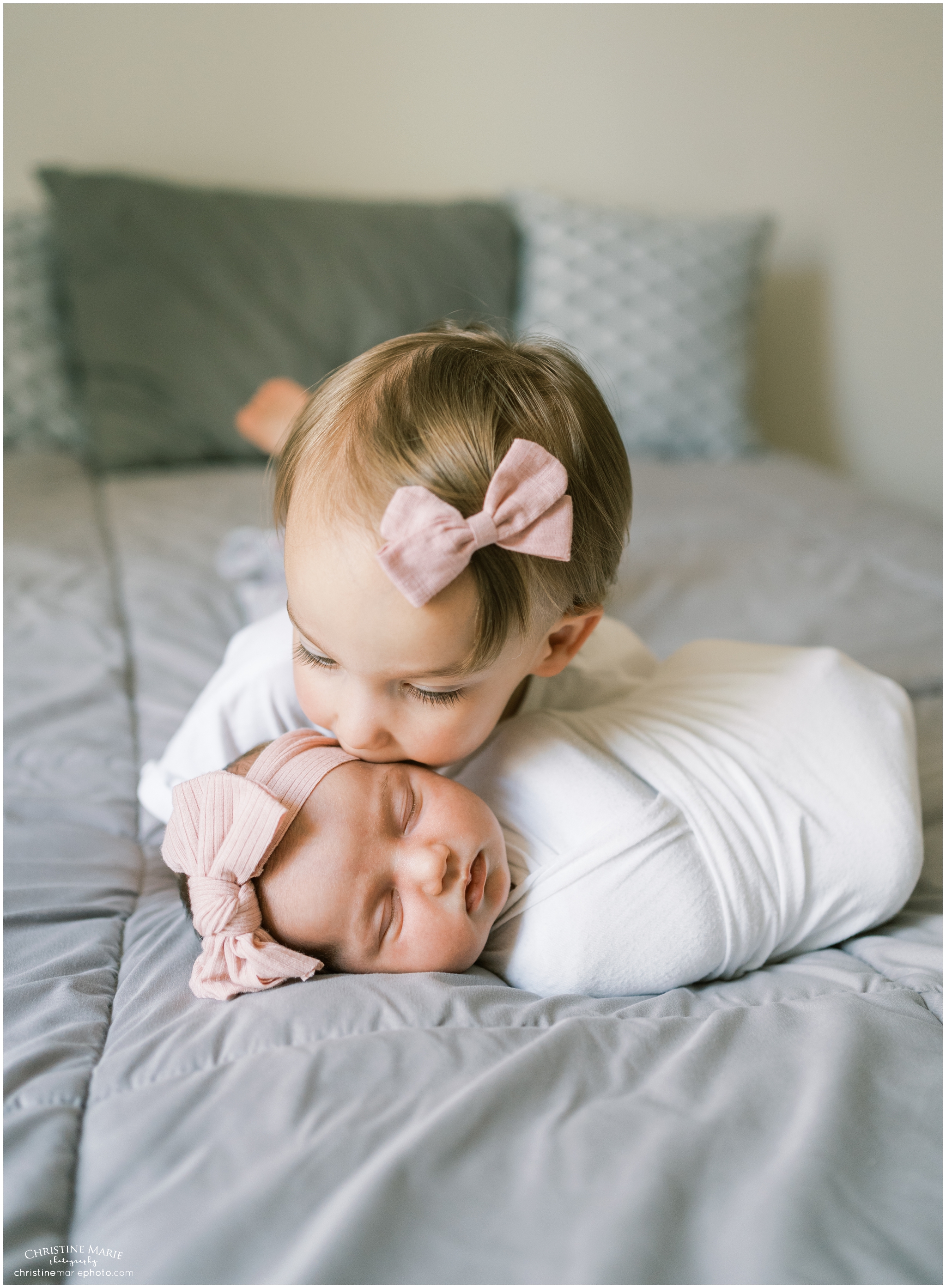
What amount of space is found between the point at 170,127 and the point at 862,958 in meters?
2.32

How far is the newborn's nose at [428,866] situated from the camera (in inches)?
28.5

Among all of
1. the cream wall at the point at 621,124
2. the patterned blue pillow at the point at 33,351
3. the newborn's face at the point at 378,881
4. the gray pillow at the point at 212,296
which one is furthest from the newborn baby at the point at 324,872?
the cream wall at the point at 621,124

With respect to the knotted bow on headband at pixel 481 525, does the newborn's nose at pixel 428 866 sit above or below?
below

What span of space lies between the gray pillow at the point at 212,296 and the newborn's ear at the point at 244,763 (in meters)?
1.32

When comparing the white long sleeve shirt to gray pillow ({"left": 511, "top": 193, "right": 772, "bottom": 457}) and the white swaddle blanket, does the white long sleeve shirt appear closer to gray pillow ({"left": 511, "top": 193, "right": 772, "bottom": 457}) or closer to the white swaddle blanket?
the white swaddle blanket

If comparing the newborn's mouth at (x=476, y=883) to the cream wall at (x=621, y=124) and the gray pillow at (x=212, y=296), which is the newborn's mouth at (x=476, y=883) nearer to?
the gray pillow at (x=212, y=296)

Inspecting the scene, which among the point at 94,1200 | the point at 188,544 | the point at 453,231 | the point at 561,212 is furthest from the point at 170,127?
the point at 94,1200

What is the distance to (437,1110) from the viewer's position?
55cm

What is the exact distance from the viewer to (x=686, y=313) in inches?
91.2

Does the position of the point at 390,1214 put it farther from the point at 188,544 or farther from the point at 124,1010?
the point at 188,544

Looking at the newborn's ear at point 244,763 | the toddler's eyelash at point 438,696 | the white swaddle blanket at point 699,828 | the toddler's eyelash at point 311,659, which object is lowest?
the white swaddle blanket at point 699,828

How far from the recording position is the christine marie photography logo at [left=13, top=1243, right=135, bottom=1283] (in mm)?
481

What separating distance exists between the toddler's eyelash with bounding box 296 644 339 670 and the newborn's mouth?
0.64 feet

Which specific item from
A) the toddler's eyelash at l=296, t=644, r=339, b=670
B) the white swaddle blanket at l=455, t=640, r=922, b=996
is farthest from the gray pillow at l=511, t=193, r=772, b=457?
the toddler's eyelash at l=296, t=644, r=339, b=670
